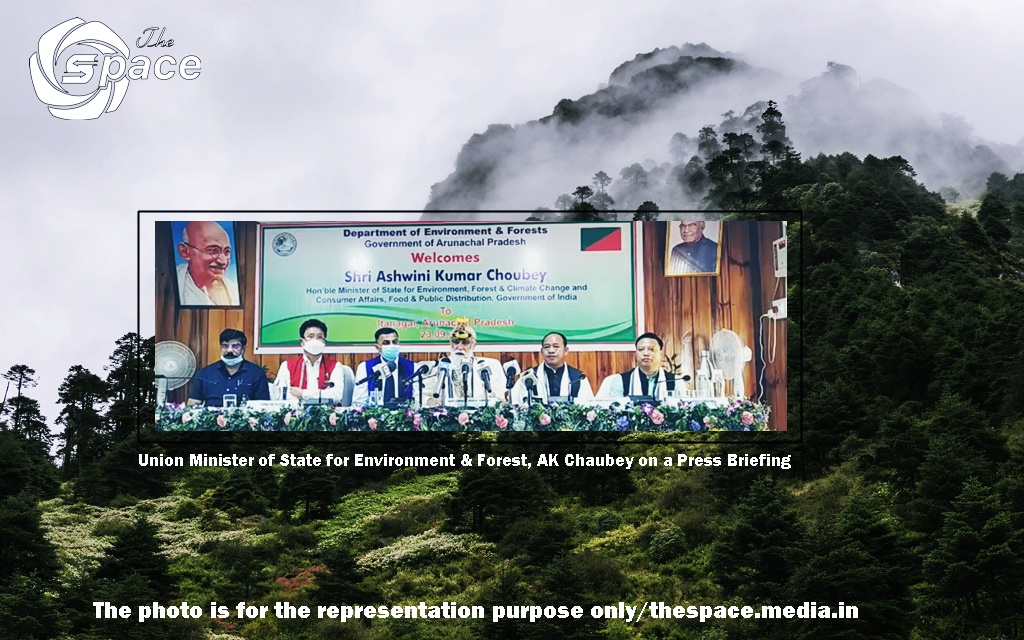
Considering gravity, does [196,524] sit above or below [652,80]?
below

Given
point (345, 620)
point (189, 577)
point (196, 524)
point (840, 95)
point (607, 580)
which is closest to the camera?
point (345, 620)

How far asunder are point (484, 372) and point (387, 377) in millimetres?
2006

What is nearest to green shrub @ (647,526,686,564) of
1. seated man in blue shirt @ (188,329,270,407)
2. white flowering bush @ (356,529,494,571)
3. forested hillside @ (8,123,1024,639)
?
forested hillside @ (8,123,1024,639)

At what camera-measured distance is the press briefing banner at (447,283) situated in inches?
1030

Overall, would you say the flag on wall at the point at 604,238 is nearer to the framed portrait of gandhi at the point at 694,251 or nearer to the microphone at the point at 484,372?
the framed portrait of gandhi at the point at 694,251

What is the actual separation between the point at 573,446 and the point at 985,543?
2228 cm

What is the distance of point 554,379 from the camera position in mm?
26625

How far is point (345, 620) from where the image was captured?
40594mm

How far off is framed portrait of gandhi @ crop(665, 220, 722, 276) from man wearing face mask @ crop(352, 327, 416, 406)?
5796 millimetres

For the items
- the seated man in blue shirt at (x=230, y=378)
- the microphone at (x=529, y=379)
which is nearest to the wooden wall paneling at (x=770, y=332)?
the microphone at (x=529, y=379)

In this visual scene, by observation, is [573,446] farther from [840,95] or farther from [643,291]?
[840,95]

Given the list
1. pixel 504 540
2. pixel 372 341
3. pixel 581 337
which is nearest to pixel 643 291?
pixel 581 337

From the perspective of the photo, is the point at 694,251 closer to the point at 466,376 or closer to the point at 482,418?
the point at 466,376

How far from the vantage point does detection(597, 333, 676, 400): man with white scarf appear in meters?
26.5
